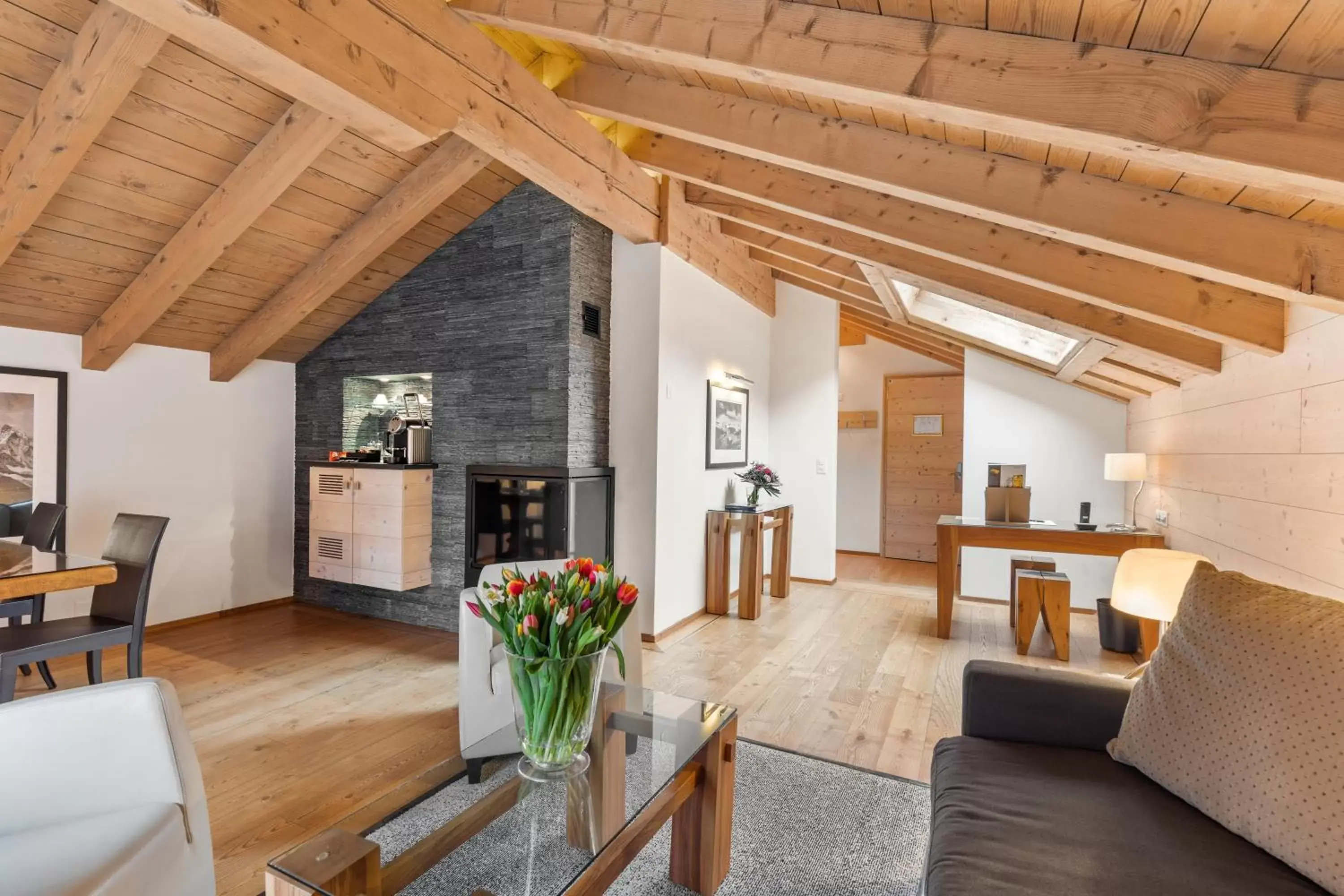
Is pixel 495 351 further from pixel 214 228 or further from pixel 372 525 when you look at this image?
pixel 214 228

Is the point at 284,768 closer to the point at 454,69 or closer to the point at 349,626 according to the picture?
the point at 349,626

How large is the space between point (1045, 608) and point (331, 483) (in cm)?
479

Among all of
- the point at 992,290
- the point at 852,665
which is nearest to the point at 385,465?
the point at 852,665

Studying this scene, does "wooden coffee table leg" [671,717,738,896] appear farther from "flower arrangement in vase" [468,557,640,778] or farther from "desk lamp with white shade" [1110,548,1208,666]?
"desk lamp with white shade" [1110,548,1208,666]

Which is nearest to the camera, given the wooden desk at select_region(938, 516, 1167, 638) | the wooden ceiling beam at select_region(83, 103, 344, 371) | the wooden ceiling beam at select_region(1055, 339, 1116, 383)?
the wooden ceiling beam at select_region(83, 103, 344, 371)

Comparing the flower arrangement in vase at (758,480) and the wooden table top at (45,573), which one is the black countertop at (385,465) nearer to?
the wooden table top at (45,573)

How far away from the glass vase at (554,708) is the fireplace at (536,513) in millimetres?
2349

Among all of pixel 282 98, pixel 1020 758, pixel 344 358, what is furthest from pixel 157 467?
pixel 1020 758

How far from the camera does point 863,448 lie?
25.8 feet

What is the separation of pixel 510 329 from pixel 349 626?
2368 millimetres

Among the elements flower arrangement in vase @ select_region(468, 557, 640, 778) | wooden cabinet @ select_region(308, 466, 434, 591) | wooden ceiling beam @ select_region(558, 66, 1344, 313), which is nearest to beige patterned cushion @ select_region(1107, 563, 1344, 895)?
wooden ceiling beam @ select_region(558, 66, 1344, 313)

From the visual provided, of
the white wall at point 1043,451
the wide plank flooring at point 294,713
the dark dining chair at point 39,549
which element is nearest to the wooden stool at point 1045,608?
the white wall at point 1043,451

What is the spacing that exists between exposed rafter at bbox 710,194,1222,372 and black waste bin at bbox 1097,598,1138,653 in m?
1.88

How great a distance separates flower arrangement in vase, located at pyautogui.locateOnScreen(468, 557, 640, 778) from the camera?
148cm
